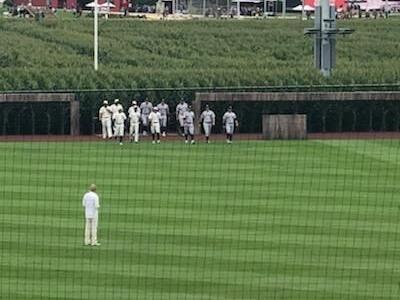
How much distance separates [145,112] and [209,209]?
57.2ft

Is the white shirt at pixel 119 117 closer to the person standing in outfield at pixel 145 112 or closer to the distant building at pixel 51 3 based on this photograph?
the person standing in outfield at pixel 145 112

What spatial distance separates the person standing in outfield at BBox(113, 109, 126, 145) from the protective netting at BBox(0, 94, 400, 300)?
1.54 feet

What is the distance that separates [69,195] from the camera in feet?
104

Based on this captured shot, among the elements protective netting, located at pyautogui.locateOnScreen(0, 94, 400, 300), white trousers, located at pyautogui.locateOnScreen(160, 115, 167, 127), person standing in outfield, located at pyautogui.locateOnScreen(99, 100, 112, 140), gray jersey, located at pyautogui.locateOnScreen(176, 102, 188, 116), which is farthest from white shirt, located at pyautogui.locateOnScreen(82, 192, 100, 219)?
gray jersey, located at pyautogui.locateOnScreen(176, 102, 188, 116)

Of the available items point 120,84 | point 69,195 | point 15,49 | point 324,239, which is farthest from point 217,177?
point 15,49

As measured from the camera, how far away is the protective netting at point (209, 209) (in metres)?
21.7

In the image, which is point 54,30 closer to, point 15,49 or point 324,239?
point 15,49

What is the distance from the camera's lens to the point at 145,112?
155 feet

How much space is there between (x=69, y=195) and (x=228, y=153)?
9.91m

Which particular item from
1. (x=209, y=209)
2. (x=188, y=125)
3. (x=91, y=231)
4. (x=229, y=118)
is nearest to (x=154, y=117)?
(x=188, y=125)

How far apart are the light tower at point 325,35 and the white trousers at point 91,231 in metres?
28.2

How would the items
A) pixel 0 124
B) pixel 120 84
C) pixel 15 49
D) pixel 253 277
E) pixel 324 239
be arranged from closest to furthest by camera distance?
pixel 253 277
pixel 324 239
pixel 0 124
pixel 120 84
pixel 15 49

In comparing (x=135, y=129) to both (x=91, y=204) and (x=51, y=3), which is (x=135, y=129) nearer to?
(x=91, y=204)

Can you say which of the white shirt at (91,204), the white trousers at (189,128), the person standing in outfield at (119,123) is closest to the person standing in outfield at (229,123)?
the white trousers at (189,128)
